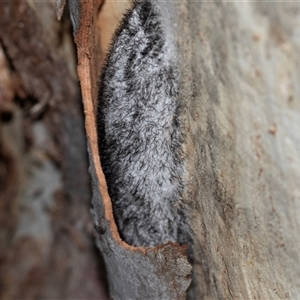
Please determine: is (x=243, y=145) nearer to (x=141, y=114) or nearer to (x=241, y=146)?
(x=241, y=146)

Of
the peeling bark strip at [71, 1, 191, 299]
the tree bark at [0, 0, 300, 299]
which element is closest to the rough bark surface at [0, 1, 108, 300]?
the tree bark at [0, 0, 300, 299]

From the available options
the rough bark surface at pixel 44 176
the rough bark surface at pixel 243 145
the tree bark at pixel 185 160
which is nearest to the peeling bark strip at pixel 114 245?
the tree bark at pixel 185 160

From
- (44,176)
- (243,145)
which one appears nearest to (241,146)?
(243,145)

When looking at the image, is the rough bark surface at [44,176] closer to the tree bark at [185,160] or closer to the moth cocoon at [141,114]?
the tree bark at [185,160]

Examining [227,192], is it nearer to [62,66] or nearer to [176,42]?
[176,42]

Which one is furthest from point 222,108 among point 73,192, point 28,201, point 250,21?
point 28,201

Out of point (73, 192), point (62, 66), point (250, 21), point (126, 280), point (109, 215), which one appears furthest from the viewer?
point (73, 192)

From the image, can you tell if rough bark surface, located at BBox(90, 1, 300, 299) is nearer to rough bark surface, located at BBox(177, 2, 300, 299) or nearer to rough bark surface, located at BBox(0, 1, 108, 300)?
rough bark surface, located at BBox(177, 2, 300, 299)
